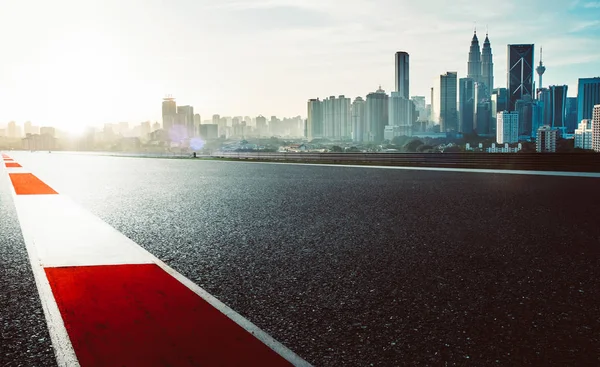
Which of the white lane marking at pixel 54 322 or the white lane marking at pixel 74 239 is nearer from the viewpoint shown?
the white lane marking at pixel 54 322

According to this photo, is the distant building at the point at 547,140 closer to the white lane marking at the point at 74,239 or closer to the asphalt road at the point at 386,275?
the asphalt road at the point at 386,275

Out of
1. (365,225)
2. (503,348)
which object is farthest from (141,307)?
(365,225)

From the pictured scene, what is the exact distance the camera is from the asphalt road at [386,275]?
3139 mm

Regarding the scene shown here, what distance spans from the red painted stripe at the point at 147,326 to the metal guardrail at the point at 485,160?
71.9 feet

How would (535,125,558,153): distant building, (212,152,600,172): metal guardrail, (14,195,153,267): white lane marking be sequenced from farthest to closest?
(535,125,558,153): distant building → (212,152,600,172): metal guardrail → (14,195,153,267): white lane marking

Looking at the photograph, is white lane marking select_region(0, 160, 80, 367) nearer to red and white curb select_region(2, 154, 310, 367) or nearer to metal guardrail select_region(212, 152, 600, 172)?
red and white curb select_region(2, 154, 310, 367)

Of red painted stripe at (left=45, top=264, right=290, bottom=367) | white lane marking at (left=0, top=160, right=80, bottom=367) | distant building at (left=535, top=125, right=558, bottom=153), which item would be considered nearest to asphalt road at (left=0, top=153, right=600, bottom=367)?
white lane marking at (left=0, top=160, right=80, bottom=367)

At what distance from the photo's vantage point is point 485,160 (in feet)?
87.6

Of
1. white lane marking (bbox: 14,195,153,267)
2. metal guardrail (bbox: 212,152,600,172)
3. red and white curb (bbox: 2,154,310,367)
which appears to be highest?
metal guardrail (bbox: 212,152,600,172)

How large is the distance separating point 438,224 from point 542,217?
2015 millimetres

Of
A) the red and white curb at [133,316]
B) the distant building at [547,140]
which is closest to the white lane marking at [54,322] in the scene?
the red and white curb at [133,316]

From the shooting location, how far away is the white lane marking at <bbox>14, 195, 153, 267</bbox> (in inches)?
223

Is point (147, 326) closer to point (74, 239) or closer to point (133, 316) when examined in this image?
point (133, 316)

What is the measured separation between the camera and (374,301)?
4.00 metres
